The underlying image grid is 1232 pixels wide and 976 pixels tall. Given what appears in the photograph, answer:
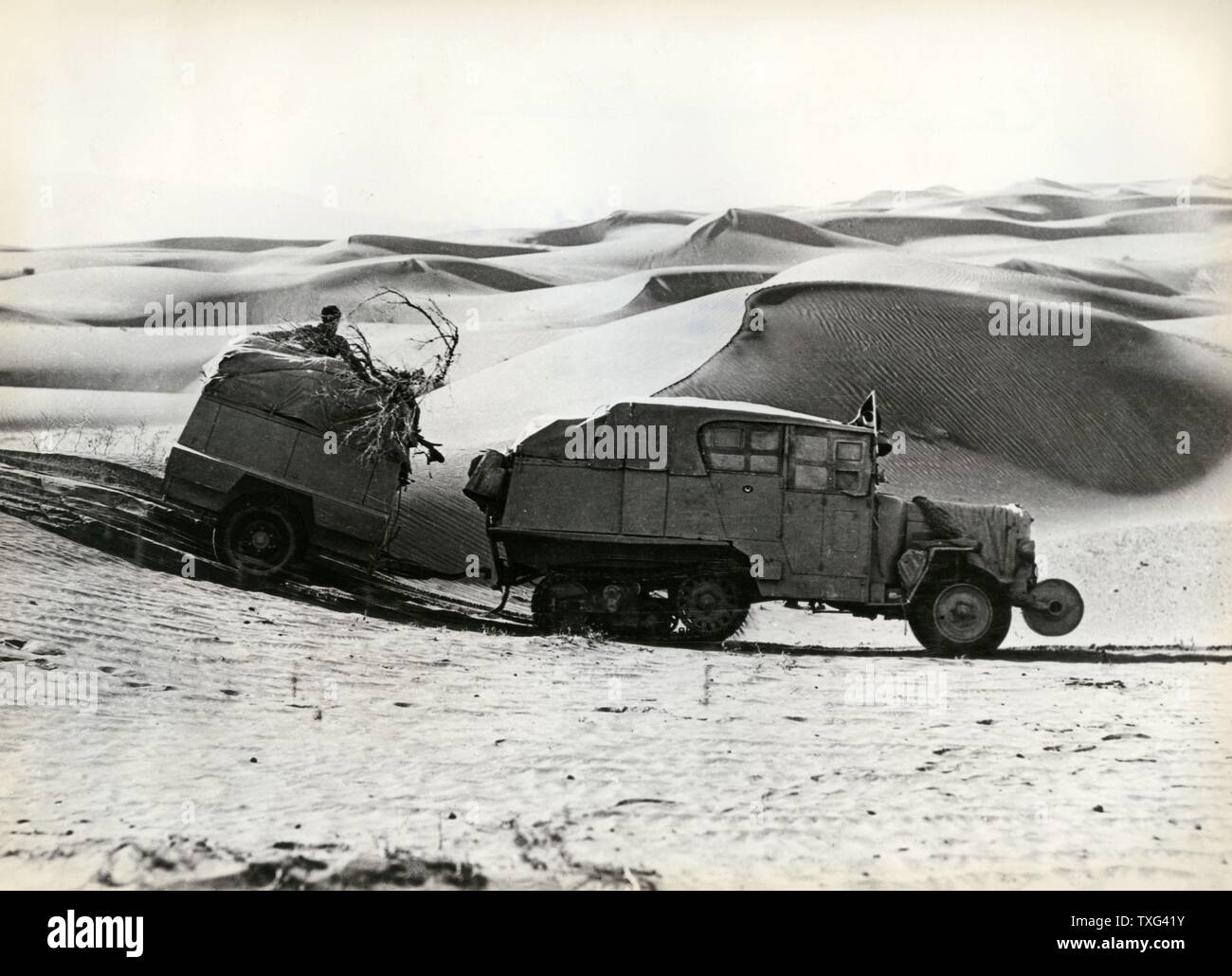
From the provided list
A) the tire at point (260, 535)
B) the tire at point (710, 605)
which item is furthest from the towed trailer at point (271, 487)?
the tire at point (710, 605)

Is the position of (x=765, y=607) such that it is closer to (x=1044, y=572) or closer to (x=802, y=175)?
(x=1044, y=572)

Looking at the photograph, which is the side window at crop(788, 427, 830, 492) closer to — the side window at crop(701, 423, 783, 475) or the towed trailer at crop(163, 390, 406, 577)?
the side window at crop(701, 423, 783, 475)

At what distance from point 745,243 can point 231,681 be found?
4470 millimetres

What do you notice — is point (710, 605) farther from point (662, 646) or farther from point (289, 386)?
point (289, 386)

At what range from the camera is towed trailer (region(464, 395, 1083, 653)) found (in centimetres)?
698

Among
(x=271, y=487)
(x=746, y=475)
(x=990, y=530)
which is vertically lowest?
(x=990, y=530)

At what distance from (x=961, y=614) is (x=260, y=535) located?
14.4 ft

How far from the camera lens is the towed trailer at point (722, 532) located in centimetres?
698

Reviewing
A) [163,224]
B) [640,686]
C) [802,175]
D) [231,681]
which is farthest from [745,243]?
[231,681]

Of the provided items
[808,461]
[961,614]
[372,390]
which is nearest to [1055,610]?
[961,614]

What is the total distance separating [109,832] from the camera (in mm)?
6473

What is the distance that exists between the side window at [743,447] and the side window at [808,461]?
9 cm

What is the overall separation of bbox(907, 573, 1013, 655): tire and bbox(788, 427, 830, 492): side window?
96 centimetres

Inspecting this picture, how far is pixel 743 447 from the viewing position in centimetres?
707
